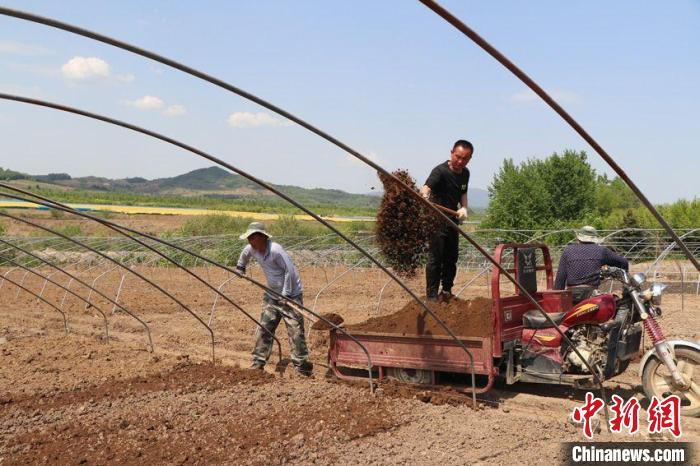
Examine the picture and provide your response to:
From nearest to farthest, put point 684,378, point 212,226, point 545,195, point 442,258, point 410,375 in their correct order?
point 684,378, point 410,375, point 442,258, point 212,226, point 545,195

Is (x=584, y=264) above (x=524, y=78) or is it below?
below

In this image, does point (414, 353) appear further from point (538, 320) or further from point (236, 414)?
point (236, 414)

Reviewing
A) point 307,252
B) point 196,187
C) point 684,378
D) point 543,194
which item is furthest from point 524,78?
point 196,187

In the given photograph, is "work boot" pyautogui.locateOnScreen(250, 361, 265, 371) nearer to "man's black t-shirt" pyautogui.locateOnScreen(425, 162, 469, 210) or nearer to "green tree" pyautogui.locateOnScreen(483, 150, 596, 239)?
"man's black t-shirt" pyautogui.locateOnScreen(425, 162, 469, 210)

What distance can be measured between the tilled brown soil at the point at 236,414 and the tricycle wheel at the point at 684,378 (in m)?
0.18

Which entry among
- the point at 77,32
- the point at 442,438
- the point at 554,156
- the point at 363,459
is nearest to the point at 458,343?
the point at 442,438

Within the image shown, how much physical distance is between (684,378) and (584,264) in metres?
1.57

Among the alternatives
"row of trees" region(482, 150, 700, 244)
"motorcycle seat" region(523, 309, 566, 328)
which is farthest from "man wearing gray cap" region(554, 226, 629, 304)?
"row of trees" region(482, 150, 700, 244)

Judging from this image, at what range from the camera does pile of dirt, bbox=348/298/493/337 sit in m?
6.02

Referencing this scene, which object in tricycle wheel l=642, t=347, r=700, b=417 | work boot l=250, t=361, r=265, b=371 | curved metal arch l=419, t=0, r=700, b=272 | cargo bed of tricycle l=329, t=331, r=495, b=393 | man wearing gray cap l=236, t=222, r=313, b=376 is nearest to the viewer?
curved metal arch l=419, t=0, r=700, b=272

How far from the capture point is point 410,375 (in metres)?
6.24

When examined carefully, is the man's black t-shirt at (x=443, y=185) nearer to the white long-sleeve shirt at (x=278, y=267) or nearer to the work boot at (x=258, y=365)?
the white long-sleeve shirt at (x=278, y=267)

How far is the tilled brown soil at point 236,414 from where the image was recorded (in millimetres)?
4539

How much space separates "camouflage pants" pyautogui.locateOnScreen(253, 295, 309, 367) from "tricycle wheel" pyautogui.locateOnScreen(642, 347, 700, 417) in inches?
132
